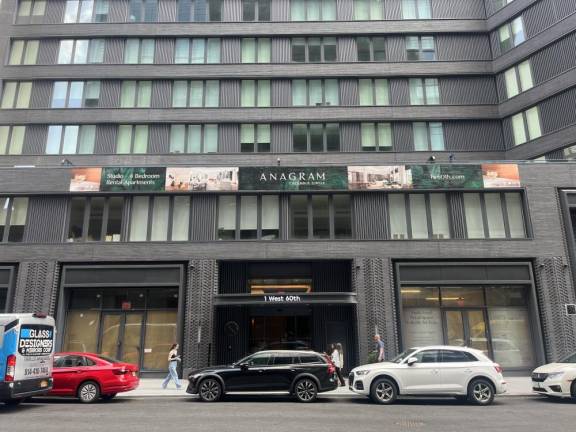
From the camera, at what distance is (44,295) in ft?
65.1

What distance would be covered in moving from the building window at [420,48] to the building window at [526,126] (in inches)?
262

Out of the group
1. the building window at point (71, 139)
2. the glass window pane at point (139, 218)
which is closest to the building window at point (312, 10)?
the building window at point (71, 139)

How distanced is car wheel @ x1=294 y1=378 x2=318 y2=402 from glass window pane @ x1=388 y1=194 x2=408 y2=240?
954cm

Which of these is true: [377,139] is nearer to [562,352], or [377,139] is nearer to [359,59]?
[359,59]

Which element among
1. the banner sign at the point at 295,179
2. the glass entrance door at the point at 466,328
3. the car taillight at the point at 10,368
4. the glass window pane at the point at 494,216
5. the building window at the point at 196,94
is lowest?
the car taillight at the point at 10,368

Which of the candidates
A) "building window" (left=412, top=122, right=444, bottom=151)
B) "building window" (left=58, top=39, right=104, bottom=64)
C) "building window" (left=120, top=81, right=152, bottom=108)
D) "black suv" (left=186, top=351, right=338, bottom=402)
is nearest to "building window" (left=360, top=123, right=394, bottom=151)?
"building window" (left=412, top=122, right=444, bottom=151)

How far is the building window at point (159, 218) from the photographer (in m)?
21.1

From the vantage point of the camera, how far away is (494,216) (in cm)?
2112

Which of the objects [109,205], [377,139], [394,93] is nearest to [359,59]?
[394,93]

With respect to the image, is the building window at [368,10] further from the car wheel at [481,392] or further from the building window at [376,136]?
the car wheel at [481,392]

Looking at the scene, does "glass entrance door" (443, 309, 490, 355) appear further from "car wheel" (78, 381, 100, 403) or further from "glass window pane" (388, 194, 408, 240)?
"car wheel" (78, 381, 100, 403)

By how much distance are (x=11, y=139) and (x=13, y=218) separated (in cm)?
844

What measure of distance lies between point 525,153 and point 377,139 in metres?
8.88

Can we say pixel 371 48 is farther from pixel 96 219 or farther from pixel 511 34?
pixel 96 219
